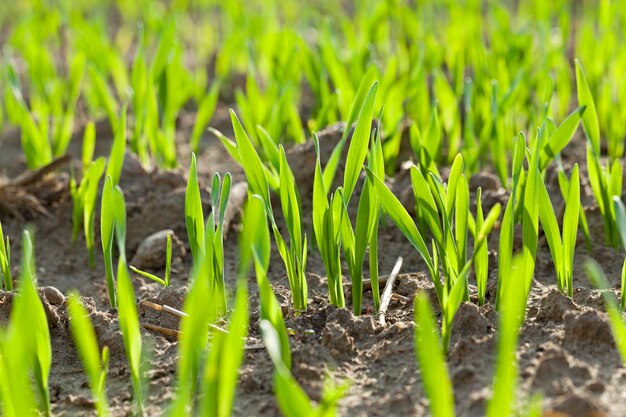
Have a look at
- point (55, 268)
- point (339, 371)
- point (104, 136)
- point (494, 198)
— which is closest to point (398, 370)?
point (339, 371)

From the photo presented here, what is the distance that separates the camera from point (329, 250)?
1470 mm

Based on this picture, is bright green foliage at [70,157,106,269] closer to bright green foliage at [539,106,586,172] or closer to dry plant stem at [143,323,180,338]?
dry plant stem at [143,323,180,338]

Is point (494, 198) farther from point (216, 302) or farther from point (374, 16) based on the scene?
point (374, 16)

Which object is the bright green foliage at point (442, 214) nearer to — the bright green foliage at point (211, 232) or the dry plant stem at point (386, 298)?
the dry plant stem at point (386, 298)

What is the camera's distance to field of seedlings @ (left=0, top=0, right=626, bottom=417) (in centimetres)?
113

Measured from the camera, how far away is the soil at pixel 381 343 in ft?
3.85

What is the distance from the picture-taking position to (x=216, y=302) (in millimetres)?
1466

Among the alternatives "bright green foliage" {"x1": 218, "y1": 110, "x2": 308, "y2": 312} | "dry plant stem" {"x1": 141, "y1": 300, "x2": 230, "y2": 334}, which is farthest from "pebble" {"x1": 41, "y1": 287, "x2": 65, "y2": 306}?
"bright green foliage" {"x1": 218, "y1": 110, "x2": 308, "y2": 312}

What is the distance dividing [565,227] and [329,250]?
0.39 m

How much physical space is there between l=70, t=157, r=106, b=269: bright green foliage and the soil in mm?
78

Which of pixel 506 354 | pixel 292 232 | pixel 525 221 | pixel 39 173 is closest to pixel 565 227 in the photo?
pixel 525 221

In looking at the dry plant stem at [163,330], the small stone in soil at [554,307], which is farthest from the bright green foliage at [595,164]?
the dry plant stem at [163,330]

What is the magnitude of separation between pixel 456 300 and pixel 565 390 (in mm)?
192

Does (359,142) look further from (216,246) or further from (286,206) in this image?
(216,246)
